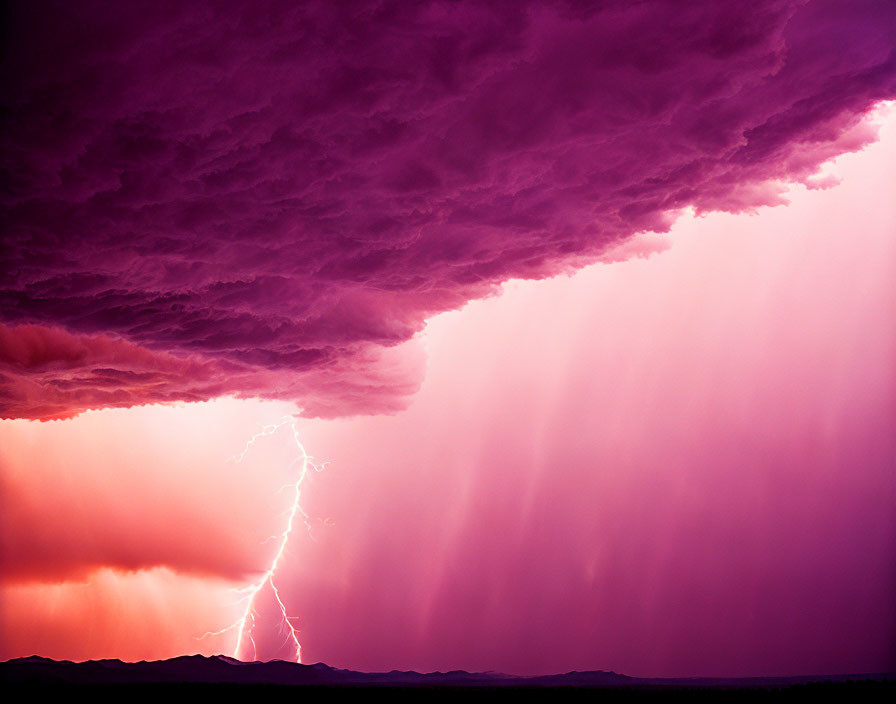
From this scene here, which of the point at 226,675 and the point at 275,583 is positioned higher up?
the point at 275,583

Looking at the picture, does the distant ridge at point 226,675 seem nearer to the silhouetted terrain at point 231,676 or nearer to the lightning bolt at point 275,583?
the silhouetted terrain at point 231,676

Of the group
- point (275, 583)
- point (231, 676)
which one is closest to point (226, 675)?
point (231, 676)

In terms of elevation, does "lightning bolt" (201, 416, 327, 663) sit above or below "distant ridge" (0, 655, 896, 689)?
above

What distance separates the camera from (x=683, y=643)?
7.17 meters

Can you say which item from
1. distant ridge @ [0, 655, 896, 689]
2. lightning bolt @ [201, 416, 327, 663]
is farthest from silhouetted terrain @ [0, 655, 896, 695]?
lightning bolt @ [201, 416, 327, 663]

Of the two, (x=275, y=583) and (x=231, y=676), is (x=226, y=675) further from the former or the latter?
(x=275, y=583)

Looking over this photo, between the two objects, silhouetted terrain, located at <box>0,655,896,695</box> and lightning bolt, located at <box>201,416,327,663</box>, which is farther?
lightning bolt, located at <box>201,416,327,663</box>

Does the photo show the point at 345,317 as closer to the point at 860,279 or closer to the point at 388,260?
the point at 388,260

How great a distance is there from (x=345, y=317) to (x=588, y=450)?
388 centimetres

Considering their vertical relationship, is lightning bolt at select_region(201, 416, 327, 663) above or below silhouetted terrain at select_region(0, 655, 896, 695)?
above

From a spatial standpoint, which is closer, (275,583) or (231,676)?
(231,676)

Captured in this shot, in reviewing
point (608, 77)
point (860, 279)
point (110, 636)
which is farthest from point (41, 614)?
point (860, 279)

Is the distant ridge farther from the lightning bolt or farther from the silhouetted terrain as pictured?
the lightning bolt

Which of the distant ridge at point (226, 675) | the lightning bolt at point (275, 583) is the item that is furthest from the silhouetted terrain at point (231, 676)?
the lightning bolt at point (275, 583)
